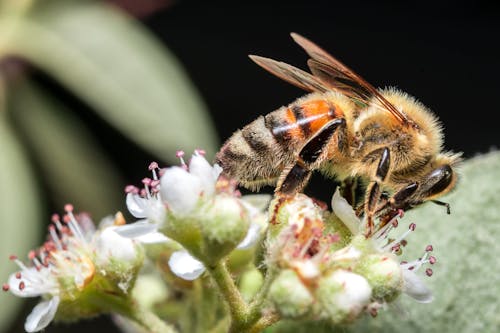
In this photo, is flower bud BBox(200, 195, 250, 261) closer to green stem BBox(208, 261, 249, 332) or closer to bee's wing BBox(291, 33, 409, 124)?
green stem BBox(208, 261, 249, 332)

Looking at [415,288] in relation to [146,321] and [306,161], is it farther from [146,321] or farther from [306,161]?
[146,321]

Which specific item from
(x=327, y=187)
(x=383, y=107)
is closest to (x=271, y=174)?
(x=383, y=107)

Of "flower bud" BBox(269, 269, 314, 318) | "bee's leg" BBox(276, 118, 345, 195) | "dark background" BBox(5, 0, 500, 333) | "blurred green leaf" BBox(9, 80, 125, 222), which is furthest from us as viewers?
"dark background" BBox(5, 0, 500, 333)

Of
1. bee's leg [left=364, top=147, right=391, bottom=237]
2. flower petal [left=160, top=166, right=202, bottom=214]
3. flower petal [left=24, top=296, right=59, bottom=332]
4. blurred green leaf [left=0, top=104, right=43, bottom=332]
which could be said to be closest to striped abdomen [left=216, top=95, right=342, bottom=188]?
bee's leg [left=364, top=147, right=391, bottom=237]

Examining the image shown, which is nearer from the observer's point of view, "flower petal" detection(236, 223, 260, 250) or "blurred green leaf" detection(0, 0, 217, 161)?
"flower petal" detection(236, 223, 260, 250)

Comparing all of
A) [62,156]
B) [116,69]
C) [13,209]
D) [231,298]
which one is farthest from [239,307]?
[62,156]

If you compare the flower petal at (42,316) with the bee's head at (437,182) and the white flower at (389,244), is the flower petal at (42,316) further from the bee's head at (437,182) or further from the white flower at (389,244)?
the bee's head at (437,182)
